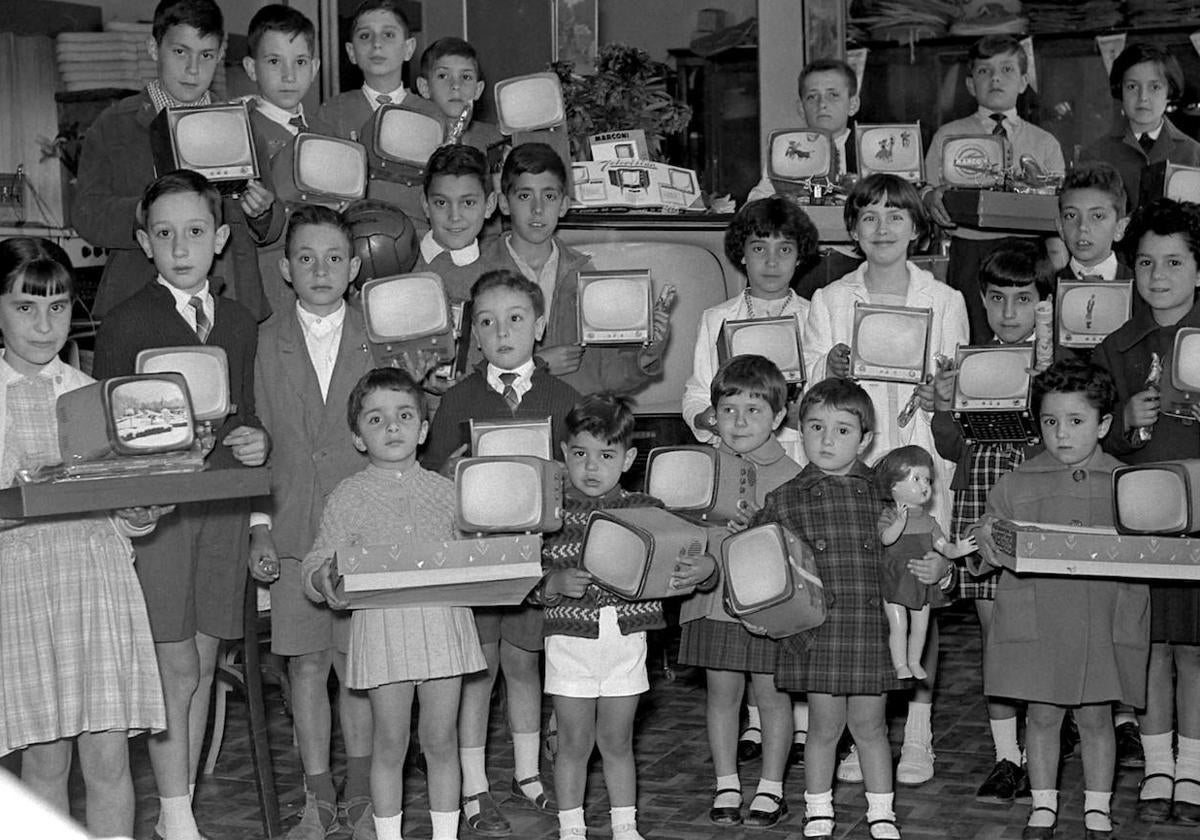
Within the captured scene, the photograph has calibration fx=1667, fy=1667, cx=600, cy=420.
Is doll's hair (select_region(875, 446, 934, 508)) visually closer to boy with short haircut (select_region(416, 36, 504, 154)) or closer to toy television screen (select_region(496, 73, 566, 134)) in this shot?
toy television screen (select_region(496, 73, 566, 134))

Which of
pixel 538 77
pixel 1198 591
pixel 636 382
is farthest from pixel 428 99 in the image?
pixel 1198 591

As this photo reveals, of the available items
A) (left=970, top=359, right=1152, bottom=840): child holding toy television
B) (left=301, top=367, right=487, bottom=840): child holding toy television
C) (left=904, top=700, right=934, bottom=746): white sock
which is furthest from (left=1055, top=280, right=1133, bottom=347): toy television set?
(left=301, top=367, right=487, bottom=840): child holding toy television

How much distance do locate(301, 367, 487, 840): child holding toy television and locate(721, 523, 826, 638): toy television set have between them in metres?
0.62

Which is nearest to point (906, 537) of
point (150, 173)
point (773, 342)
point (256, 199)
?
point (773, 342)

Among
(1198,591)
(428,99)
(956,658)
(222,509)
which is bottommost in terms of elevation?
(956,658)

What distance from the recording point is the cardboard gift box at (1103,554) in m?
3.68

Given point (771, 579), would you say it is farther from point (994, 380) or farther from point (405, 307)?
point (405, 307)

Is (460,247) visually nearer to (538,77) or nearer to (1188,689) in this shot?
(538,77)

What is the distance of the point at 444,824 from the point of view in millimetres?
3895

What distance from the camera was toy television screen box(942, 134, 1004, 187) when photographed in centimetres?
485

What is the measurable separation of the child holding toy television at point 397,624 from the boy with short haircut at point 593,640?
0.22 meters

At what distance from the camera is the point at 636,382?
4746mm

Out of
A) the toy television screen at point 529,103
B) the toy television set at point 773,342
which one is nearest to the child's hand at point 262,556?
the toy television set at point 773,342

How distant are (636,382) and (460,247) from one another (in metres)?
0.63
